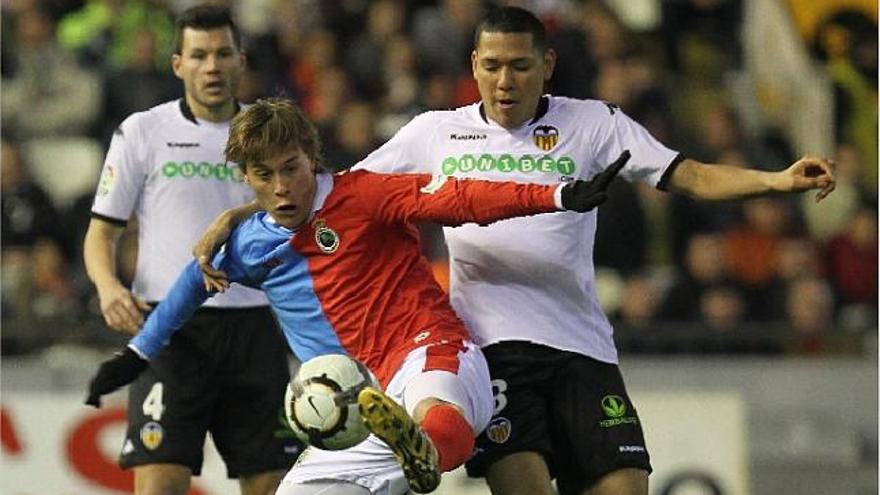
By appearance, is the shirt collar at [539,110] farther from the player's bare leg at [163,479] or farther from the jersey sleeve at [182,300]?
the player's bare leg at [163,479]

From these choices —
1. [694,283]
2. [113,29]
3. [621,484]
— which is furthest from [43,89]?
[621,484]

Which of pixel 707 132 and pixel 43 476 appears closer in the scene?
pixel 43 476

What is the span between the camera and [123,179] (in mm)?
8969

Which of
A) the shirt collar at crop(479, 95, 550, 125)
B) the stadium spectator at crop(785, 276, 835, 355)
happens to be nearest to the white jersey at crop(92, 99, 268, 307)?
the shirt collar at crop(479, 95, 550, 125)

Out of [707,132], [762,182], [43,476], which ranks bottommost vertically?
→ [43,476]

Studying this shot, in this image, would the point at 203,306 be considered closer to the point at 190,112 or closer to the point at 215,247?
the point at 190,112

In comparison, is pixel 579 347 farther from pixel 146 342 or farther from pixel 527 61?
pixel 146 342

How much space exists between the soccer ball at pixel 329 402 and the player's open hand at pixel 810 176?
1.56m

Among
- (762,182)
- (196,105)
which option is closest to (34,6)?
(196,105)

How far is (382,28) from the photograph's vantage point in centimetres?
1496

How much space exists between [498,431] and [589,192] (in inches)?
48.2

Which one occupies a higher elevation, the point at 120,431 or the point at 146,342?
the point at 146,342

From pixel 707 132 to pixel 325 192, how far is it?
7.26 metres

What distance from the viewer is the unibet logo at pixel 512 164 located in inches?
309
